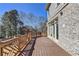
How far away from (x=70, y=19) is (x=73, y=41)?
2.94 feet

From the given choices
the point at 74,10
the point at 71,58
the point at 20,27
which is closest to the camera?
the point at 71,58

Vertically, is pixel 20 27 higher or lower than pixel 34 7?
lower

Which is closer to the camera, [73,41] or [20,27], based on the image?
[73,41]

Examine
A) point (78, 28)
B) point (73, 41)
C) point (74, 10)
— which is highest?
point (74, 10)

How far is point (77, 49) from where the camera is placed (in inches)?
218

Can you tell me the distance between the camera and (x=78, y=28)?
5.45 m

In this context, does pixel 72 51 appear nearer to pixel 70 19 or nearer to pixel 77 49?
pixel 77 49

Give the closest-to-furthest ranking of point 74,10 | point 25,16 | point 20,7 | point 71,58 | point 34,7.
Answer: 1. point 71,58
2. point 74,10
3. point 20,7
4. point 34,7
5. point 25,16

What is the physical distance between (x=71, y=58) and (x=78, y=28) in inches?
38.8

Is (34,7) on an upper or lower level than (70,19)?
upper

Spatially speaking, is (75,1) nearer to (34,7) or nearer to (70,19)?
(70,19)

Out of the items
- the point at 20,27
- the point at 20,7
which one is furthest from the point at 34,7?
the point at 20,27

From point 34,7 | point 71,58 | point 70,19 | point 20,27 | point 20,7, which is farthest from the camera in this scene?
point 20,27

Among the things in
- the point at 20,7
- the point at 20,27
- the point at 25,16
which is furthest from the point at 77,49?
the point at 20,27
